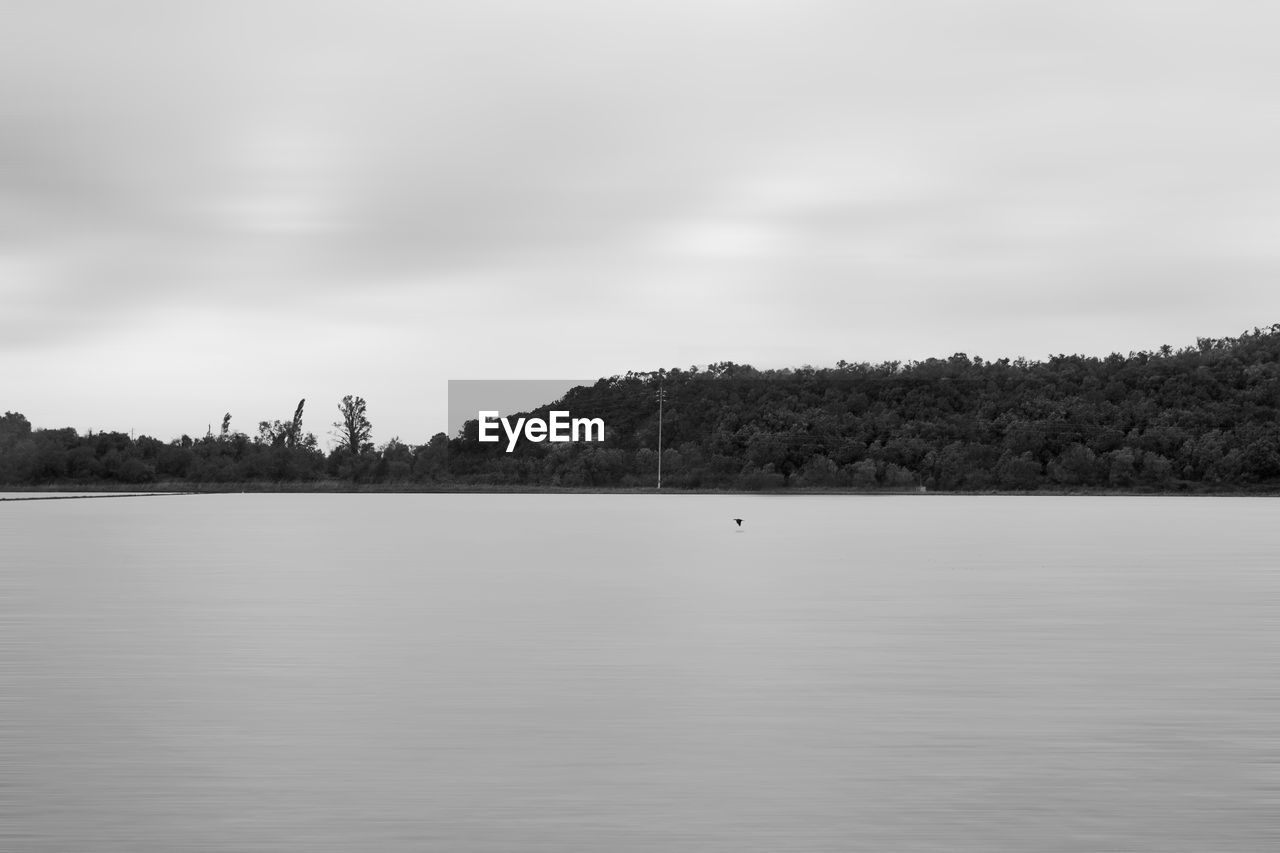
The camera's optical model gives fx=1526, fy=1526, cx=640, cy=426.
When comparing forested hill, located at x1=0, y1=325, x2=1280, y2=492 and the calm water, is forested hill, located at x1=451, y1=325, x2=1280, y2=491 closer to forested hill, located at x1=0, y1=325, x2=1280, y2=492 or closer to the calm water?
forested hill, located at x1=0, y1=325, x2=1280, y2=492

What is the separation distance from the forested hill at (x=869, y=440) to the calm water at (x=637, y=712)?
106 m

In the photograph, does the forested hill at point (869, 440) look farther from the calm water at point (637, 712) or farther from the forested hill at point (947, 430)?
the calm water at point (637, 712)

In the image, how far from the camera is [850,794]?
8.64m

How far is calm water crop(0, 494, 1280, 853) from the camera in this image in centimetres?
793

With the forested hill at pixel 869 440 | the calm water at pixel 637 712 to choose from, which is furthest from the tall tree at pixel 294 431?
the calm water at pixel 637 712

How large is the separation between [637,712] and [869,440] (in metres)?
129

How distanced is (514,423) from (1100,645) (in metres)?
124

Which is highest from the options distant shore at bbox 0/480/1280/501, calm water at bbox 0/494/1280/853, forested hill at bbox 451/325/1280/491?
forested hill at bbox 451/325/1280/491

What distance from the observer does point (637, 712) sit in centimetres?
1163

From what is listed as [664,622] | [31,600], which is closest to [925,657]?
[664,622]

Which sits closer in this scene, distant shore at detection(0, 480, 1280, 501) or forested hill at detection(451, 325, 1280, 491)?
distant shore at detection(0, 480, 1280, 501)

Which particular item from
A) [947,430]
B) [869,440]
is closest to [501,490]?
[869,440]

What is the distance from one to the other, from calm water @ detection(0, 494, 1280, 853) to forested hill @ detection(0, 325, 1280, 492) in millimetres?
106137

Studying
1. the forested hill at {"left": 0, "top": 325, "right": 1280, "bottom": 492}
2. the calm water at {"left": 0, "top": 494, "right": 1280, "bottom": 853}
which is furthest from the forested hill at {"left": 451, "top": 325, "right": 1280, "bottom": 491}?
the calm water at {"left": 0, "top": 494, "right": 1280, "bottom": 853}
